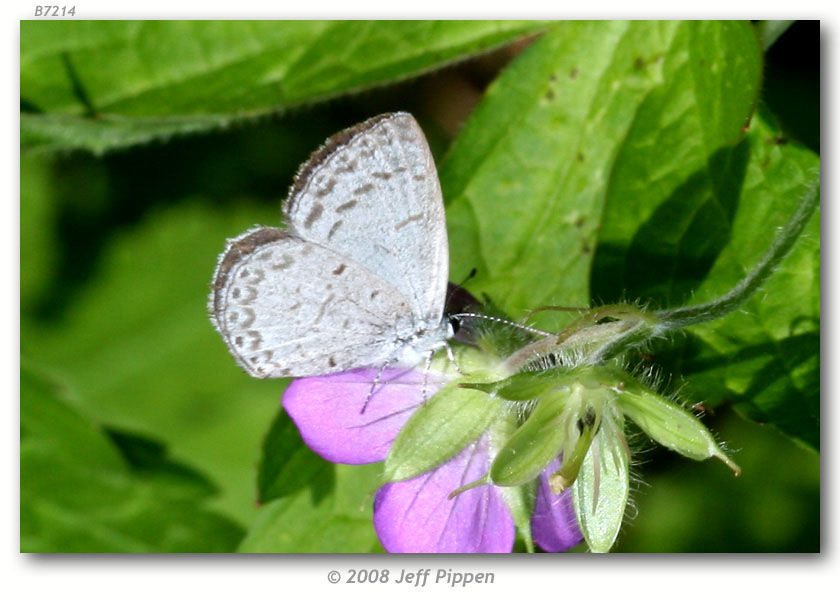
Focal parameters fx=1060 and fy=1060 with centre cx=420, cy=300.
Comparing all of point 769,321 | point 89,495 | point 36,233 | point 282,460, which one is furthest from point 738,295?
point 36,233

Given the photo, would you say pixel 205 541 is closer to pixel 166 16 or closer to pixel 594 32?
pixel 166 16

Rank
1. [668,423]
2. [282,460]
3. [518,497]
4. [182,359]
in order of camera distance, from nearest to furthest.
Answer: [668,423] < [518,497] < [282,460] < [182,359]

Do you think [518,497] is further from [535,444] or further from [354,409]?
[354,409]

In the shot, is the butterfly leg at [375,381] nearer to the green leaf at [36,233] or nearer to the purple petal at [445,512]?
the purple petal at [445,512]

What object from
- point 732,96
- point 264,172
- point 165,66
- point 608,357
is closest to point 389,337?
point 608,357

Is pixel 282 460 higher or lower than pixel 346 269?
lower

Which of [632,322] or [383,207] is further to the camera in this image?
[383,207]
